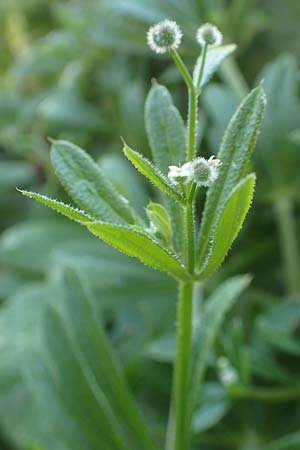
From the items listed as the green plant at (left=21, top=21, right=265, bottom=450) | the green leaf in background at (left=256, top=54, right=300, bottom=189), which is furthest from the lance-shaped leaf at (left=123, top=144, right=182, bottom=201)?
the green leaf in background at (left=256, top=54, right=300, bottom=189)

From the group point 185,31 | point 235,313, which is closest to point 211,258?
point 235,313

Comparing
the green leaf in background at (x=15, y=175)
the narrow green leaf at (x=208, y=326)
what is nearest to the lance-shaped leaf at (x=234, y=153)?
the narrow green leaf at (x=208, y=326)

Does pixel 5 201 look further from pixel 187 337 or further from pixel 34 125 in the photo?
pixel 187 337

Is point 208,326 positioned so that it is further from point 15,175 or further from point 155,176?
point 15,175

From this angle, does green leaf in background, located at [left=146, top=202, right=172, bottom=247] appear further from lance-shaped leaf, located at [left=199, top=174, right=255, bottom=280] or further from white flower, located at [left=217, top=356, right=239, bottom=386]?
white flower, located at [left=217, top=356, right=239, bottom=386]

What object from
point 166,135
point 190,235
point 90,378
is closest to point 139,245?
point 190,235

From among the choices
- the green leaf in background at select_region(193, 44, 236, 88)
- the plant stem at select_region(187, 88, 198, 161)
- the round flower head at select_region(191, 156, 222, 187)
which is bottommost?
→ the round flower head at select_region(191, 156, 222, 187)

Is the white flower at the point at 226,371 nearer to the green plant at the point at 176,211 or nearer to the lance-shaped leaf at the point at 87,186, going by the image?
the green plant at the point at 176,211

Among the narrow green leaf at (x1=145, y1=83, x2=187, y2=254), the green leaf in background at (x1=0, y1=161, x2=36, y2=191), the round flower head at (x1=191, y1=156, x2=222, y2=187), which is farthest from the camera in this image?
the green leaf in background at (x1=0, y1=161, x2=36, y2=191)
